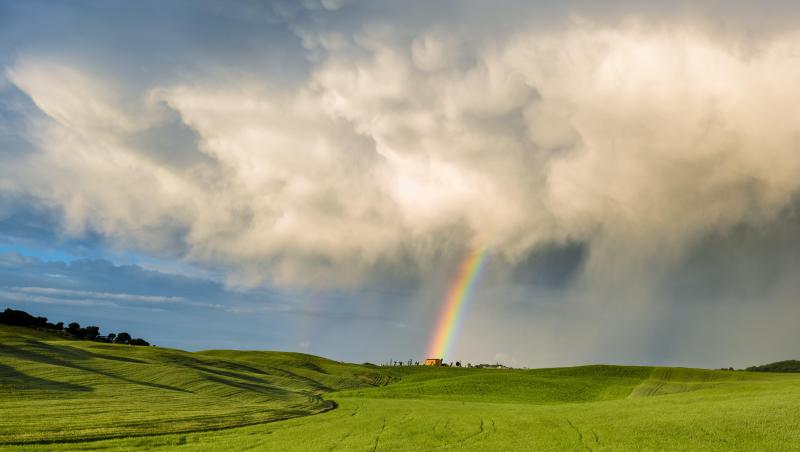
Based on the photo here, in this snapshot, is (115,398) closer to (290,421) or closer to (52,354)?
(290,421)

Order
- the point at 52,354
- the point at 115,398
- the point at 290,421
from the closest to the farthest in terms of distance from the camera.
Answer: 1. the point at 290,421
2. the point at 115,398
3. the point at 52,354

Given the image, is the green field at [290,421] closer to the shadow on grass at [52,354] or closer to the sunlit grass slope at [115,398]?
the sunlit grass slope at [115,398]

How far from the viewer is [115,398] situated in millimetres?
50781

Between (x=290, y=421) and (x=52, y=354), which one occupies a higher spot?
(x=52, y=354)

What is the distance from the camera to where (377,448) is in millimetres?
30312

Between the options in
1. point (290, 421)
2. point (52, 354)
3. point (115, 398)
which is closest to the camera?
point (290, 421)

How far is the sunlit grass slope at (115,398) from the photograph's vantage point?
33.8 m

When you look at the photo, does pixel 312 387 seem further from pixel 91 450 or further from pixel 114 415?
pixel 91 450

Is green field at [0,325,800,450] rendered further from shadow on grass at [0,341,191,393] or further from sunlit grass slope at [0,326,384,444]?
shadow on grass at [0,341,191,393]

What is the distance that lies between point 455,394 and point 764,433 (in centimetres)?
6762

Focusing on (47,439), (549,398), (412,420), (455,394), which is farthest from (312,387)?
(47,439)

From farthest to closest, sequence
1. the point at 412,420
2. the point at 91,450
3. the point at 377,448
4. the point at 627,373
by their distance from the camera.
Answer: the point at 627,373 → the point at 412,420 → the point at 377,448 → the point at 91,450

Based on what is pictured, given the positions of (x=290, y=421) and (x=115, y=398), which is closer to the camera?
(x=290, y=421)

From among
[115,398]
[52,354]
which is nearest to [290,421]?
[115,398]
